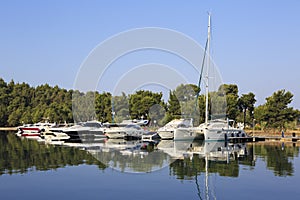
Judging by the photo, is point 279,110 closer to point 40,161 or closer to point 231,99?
point 231,99

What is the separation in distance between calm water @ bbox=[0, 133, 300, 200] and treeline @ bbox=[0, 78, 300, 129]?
1099 inches

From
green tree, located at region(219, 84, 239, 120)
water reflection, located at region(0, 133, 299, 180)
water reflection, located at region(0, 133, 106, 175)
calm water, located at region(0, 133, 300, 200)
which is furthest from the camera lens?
green tree, located at region(219, 84, 239, 120)

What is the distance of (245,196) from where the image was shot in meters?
18.3

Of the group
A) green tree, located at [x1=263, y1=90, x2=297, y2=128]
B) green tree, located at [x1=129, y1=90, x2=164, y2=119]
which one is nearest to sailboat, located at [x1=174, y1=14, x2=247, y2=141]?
green tree, located at [x1=263, y1=90, x2=297, y2=128]

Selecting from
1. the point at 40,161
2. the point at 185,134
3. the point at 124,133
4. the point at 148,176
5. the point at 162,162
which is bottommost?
the point at 148,176

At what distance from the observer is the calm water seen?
18.9 m

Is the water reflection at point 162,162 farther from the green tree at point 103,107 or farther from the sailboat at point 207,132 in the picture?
the green tree at point 103,107

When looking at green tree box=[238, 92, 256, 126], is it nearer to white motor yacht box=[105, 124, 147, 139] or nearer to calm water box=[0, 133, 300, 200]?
white motor yacht box=[105, 124, 147, 139]

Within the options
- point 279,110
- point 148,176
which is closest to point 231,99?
point 279,110

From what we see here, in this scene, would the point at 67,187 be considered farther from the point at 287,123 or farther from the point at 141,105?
the point at 141,105

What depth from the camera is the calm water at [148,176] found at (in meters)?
18.9

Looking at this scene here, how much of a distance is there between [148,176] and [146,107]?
185ft

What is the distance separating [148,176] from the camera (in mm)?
24047

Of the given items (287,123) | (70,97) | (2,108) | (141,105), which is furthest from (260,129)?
(2,108)
